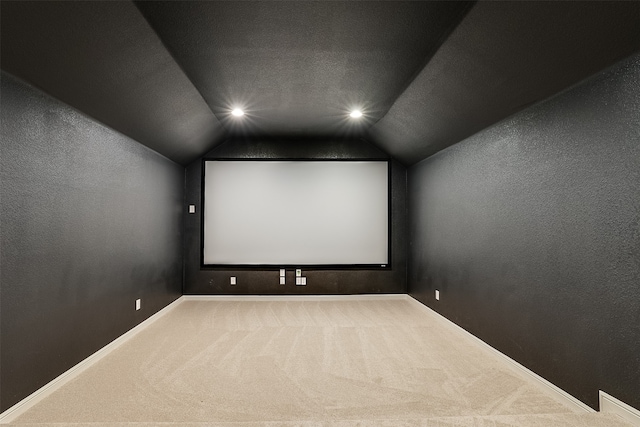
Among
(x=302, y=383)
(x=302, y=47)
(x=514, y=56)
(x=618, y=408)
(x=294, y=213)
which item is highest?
(x=302, y=47)

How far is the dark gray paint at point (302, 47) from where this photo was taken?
194 centimetres

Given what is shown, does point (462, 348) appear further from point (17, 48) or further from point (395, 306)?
point (17, 48)

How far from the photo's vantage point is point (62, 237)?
2.38 meters

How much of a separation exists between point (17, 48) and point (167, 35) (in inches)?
32.4

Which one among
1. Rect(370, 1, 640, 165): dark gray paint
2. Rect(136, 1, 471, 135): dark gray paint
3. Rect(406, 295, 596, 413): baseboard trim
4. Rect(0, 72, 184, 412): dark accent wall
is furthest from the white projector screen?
Rect(406, 295, 596, 413): baseboard trim

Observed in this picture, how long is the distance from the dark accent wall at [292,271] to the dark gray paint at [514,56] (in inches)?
73.5

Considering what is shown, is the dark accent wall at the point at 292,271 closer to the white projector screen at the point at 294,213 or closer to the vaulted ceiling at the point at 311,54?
the white projector screen at the point at 294,213

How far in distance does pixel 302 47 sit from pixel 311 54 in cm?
12

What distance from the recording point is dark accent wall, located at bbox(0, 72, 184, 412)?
1941mm

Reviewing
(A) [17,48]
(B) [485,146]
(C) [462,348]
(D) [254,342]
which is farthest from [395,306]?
(A) [17,48]

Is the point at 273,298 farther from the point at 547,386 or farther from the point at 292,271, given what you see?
the point at 547,386

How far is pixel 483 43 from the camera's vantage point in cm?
203

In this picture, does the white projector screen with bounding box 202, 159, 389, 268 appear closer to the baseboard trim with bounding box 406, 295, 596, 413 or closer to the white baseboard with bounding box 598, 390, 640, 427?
the baseboard trim with bounding box 406, 295, 596, 413

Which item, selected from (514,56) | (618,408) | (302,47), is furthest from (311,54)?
(618,408)
